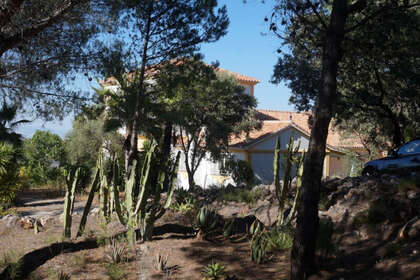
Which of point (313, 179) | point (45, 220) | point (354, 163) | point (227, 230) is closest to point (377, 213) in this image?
point (313, 179)

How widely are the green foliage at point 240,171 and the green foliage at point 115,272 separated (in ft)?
46.6

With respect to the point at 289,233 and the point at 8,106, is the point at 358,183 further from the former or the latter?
the point at 8,106

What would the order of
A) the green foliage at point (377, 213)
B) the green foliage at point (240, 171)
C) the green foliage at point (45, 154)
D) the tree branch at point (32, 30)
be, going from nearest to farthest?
the green foliage at point (377, 213) → the tree branch at point (32, 30) → the green foliage at point (240, 171) → the green foliage at point (45, 154)

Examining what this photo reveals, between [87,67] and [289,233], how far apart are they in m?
7.05

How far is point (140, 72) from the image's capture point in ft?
44.6

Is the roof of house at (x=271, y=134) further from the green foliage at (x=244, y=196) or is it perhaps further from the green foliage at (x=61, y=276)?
the green foliage at (x=61, y=276)

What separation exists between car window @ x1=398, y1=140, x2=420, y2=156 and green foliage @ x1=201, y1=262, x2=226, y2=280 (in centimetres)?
956

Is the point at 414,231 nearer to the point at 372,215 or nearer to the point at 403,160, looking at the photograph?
the point at 372,215

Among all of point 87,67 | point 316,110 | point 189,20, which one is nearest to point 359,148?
point 189,20

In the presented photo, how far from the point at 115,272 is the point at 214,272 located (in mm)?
1699

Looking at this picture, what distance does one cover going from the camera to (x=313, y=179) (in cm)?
624

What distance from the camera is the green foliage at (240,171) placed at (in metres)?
21.5

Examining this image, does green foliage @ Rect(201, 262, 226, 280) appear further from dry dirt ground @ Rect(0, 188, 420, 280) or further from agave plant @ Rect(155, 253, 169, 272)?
agave plant @ Rect(155, 253, 169, 272)

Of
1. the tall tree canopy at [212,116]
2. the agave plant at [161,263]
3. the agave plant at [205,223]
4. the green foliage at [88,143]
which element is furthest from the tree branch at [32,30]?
the green foliage at [88,143]
